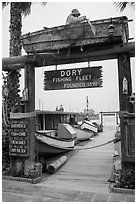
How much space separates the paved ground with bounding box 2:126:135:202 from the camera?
167 inches

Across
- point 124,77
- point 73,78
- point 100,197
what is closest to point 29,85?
point 73,78

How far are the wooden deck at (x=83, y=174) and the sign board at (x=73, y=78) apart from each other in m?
2.52

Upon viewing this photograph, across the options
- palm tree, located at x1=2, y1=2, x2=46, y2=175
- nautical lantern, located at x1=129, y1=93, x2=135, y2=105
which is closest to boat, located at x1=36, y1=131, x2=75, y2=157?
palm tree, located at x1=2, y1=2, x2=46, y2=175

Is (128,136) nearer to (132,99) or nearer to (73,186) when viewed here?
(132,99)

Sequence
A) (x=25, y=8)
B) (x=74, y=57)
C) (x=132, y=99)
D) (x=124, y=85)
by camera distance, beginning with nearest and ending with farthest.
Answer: (x=132, y=99), (x=124, y=85), (x=74, y=57), (x=25, y=8)

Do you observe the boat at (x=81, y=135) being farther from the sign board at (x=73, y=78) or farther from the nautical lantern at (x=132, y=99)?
the nautical lantern at (x=132, y=99)

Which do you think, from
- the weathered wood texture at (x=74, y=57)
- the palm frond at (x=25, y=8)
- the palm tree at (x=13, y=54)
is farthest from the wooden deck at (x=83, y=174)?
the palm frond at (x=25, y=8)

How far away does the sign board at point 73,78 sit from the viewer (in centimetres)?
523

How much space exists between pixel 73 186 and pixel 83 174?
105 centimetres

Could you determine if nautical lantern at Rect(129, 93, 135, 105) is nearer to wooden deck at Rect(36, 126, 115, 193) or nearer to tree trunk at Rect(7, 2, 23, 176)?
wooden deck at Rect(36, 126, 115, 193)

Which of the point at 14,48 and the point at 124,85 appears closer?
the point at 124,85

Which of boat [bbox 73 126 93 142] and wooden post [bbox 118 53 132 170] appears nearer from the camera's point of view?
wooden post [bbox 118 53 132 170]

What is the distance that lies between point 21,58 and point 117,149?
15.9 ft

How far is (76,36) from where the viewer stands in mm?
5012
